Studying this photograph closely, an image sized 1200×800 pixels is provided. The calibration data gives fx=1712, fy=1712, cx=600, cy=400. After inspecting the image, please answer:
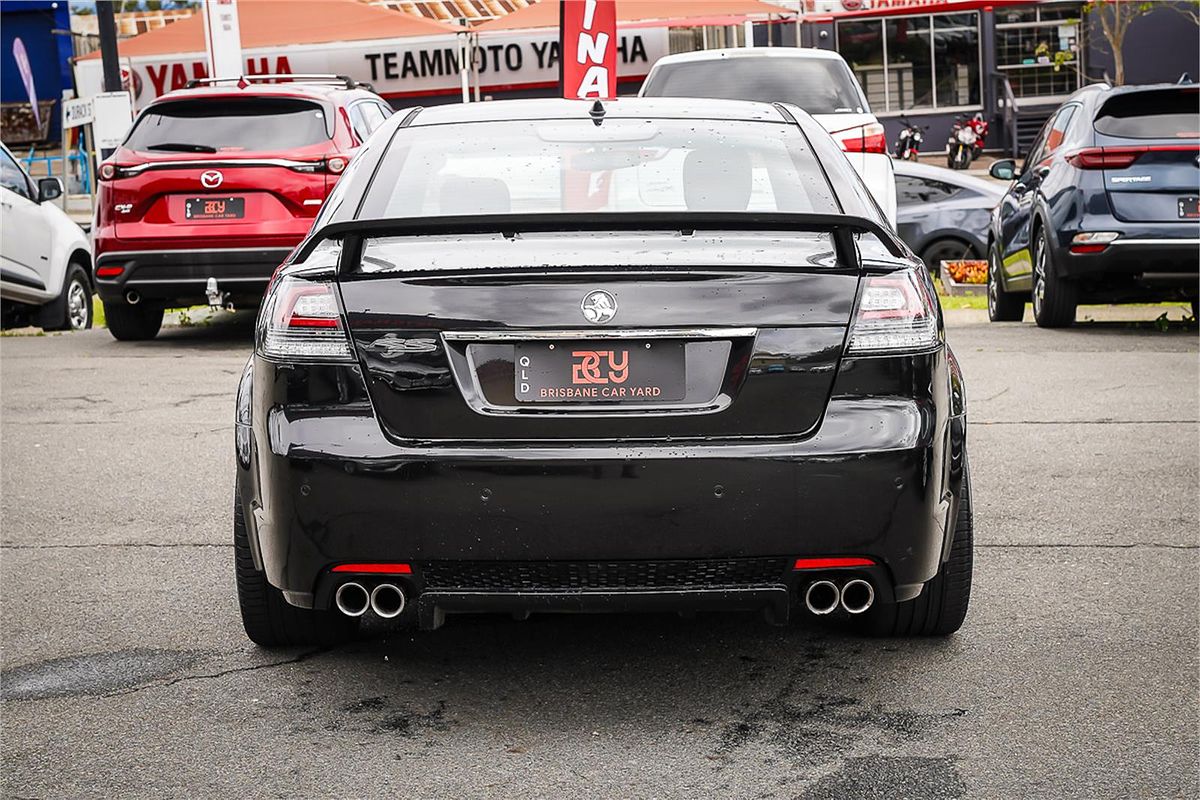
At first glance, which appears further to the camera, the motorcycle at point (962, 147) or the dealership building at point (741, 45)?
the motorcycle at point (962, 147)

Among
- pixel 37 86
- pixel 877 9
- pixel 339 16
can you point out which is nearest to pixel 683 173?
pixel 339 16

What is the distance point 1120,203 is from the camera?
37.6 feet

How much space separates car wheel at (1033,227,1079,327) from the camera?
1209 cm

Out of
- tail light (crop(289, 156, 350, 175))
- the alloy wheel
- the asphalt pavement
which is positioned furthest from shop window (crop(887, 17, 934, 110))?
the asphalt pavement

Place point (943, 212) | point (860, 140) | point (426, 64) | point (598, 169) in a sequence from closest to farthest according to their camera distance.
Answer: point (598, 169), point (860, 140), point (943, 212), point (426, 64)

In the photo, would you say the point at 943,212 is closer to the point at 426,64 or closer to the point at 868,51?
the point at 426,64

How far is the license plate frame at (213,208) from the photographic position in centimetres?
1159

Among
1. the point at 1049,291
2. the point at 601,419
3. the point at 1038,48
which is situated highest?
the point at 1038,48

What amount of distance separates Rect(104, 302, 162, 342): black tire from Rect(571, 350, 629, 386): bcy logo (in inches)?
366

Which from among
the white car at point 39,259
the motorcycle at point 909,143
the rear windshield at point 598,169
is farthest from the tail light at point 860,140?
the motorcycle at point 909,143

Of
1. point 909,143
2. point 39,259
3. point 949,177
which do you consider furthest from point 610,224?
point 909,143

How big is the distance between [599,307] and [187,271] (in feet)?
27.6

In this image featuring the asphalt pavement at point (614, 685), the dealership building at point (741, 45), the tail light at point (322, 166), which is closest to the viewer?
the asphalt pavement at point (614, 685)

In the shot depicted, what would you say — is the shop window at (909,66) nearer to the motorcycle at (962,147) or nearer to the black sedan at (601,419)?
the motorcycle at (962,147)
